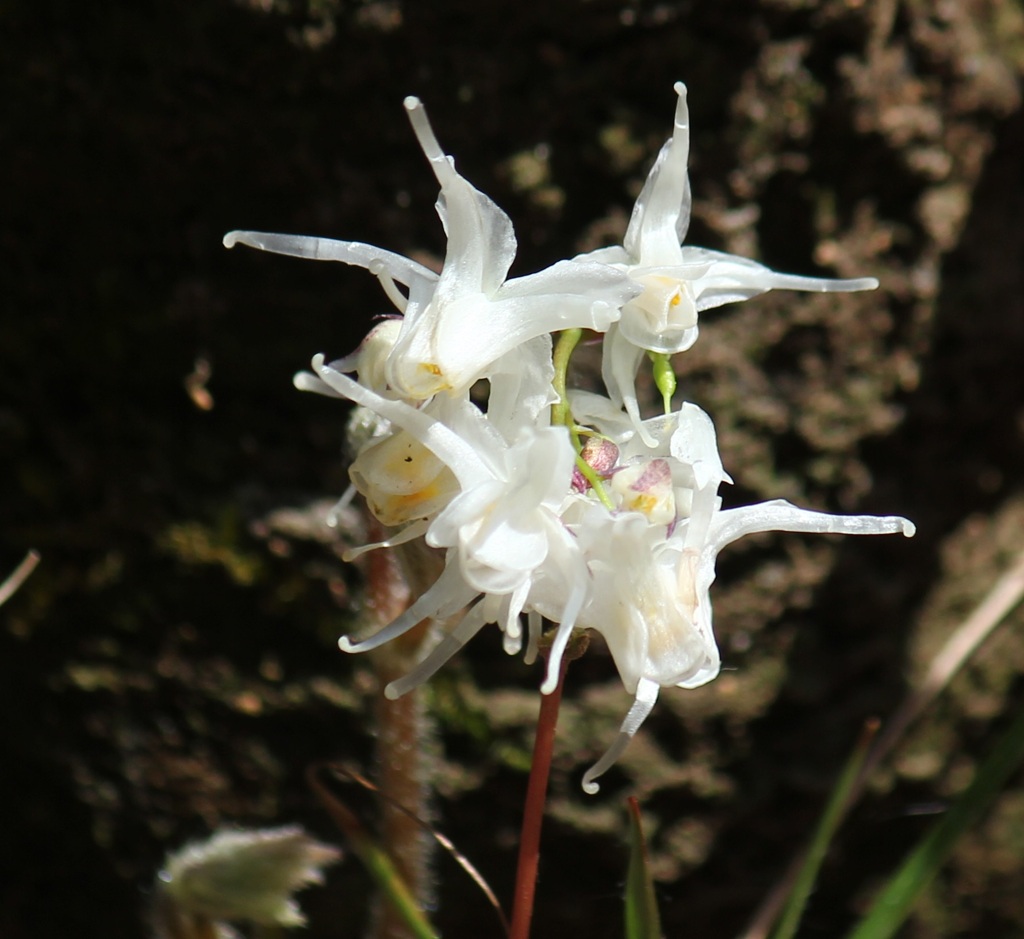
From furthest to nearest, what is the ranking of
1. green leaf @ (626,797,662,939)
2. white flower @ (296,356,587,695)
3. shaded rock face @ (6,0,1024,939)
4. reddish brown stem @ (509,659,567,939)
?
shaded rock face @ (6,0,1024,939), green leaf @ (626,797,662,939), reddish brown stem @ (509,659,567,939), white flower @ (296,356,587,695)

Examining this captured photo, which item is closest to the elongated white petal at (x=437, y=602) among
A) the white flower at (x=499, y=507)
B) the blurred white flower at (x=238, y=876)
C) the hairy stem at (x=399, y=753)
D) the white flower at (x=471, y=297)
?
the white flower at (x=499, y=507)

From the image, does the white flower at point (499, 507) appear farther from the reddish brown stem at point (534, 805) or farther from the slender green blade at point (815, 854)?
the slender green blade at point (815, 854)

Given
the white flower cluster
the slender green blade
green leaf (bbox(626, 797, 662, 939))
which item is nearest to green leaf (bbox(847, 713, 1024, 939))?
the slender green blade

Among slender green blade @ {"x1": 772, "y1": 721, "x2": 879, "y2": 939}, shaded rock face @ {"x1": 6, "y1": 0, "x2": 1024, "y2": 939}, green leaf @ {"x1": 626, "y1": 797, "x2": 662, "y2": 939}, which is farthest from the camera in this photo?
shaded rock face @ {"x1": 6, "y1": 0, "x2": 1024, "y2": 939}

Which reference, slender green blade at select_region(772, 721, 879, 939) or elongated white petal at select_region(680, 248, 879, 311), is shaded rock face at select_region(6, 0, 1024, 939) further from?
elongated white petal at select_region(680, 248, 879, 311)

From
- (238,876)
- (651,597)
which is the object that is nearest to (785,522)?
(651,597)
